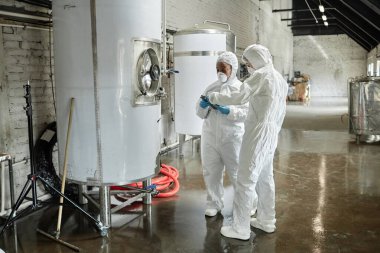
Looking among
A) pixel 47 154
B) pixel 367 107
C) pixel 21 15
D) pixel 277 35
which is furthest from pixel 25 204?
pixel 277 35

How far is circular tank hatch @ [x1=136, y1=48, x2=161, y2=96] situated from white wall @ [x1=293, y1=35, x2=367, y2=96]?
A: 58.7 ft

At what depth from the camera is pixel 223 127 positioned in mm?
3061

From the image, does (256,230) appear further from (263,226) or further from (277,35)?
(277,35)

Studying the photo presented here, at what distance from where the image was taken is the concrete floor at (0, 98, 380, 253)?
Answer: 275 cm

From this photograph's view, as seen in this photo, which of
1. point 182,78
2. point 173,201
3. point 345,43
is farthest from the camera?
point 345,43

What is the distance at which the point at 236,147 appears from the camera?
3107mm

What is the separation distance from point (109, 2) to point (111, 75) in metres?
0.52

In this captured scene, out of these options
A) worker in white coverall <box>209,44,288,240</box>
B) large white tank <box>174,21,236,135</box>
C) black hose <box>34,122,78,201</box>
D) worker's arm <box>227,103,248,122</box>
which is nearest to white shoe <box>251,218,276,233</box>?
worker in white coverall <box>209,44,288,240</box>

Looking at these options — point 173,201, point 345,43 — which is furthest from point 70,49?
point 345,43

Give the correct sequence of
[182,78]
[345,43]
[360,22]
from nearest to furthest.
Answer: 1. [182,78]
2. [360,22]
3. [345,43]

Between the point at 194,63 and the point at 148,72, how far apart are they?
1.97 m

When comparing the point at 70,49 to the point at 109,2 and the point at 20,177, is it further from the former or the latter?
the point at 20,177

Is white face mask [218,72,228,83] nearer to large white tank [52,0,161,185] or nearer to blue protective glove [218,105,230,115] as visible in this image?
blue protective glove [218,105,230,115]

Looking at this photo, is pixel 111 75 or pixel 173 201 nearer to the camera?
pixel 111 75
